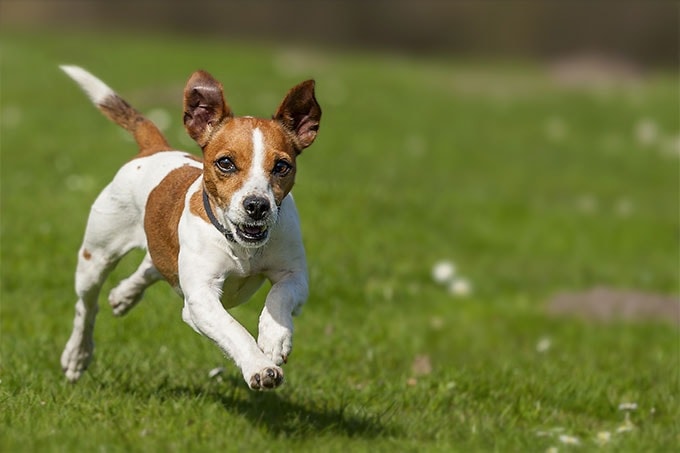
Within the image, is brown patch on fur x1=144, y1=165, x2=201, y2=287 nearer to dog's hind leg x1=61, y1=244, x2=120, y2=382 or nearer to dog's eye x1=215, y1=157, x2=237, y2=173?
dog's hind leg x1=61, y1=244, x2=120, y2=382

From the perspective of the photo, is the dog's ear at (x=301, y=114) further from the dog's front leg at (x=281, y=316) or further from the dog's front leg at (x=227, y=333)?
the dog's front leg at (x=227, y=333)

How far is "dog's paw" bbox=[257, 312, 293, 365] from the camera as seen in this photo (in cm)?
635

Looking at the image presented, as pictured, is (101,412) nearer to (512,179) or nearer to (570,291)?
(570,291)

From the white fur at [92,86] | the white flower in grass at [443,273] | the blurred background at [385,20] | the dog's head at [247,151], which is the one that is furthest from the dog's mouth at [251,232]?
the blurred background at [385,20]

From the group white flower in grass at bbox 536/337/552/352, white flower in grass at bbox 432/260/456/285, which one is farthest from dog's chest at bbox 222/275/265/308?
white flower in grass at bbox 432/260/456/285

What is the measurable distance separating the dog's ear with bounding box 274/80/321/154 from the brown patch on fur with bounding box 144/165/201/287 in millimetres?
851

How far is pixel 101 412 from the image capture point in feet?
22.2

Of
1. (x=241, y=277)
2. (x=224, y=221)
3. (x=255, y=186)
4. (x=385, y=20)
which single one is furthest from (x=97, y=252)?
(x=385, y=20)

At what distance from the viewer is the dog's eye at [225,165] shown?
6516mm

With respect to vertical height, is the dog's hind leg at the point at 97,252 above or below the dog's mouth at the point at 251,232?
below

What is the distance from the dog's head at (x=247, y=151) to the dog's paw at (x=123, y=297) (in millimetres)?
1780

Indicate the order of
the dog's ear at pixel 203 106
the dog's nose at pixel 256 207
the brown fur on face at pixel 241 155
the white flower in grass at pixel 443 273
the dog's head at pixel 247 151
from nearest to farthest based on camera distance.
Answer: the dog's nose at pixel 256 207 → the dog's head at pixel 247 151 → the brown fur on face at pixel 241 155 → the dog's ear at pixel 203 106 → the white flower in grass at pixel 443 273

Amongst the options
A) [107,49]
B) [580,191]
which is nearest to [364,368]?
[580,191]

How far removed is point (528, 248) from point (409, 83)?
16754 millimetres
